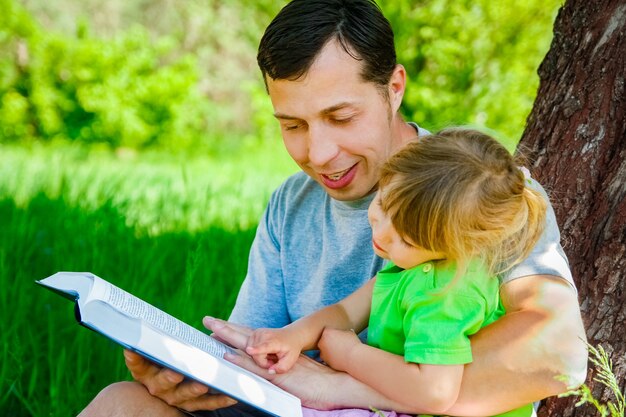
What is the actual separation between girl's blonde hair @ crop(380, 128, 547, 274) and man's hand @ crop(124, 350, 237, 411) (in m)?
0.58

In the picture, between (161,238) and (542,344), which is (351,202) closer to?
(542,344)

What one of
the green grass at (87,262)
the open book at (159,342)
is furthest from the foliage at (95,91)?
the open book at (159,342)

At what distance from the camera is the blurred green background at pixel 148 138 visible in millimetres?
3342

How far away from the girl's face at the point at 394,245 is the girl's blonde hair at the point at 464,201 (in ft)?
0.08

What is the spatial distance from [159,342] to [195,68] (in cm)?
1077

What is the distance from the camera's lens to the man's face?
236cm

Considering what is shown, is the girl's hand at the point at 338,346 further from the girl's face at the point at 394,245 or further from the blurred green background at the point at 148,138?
the blurred green background at the point at 148,138

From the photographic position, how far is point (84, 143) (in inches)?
437

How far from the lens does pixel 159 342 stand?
5.75ft

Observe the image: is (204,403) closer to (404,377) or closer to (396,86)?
(404,377)

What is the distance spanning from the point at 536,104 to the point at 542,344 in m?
1.16

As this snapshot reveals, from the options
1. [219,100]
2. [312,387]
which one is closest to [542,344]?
[312,387]

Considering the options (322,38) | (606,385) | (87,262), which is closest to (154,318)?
(322,38)

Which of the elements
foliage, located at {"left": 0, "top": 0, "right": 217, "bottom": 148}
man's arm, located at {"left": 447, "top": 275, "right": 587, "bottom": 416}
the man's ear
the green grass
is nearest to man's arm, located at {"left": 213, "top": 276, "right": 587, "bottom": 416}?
man's arm, located at {"left": 447, "top": 275, "right": 587, "bottom": 416}
